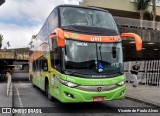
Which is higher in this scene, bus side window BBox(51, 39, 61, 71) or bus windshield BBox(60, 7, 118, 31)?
bus windshield BBox(60, 7, 118, 31)

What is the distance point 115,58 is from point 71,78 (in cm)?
182

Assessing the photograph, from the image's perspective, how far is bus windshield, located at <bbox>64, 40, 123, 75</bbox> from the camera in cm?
976

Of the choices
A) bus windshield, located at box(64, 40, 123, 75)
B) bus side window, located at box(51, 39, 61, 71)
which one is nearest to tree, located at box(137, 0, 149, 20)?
bus side window, located at box(51, 39, 61, 71)

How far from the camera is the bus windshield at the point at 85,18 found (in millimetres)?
10524

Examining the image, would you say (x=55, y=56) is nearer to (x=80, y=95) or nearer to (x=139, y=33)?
(x=80, y=95)

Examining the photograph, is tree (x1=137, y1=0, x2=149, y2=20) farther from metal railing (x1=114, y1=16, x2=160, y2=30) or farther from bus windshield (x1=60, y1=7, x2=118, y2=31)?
bus windshield (x1=60, y1=7, x2=118, y2=31)

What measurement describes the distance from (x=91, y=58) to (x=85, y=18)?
1.77 meters

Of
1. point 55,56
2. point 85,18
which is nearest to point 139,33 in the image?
point 85,18

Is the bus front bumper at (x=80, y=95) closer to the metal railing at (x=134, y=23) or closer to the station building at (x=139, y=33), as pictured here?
the station building at (x=139, y=33)

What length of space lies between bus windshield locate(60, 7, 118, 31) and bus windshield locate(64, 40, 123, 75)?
0.91 meters

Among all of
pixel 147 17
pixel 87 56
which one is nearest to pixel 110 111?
pixel 87 56

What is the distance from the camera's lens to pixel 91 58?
9.92 meters

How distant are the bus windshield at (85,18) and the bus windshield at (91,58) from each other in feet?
2.99

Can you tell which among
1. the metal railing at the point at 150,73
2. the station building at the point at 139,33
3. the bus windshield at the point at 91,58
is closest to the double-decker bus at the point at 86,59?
the bus windshield at the point at 91,58
